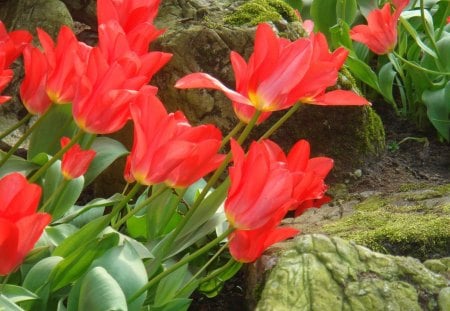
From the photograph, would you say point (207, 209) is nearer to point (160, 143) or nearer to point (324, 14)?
point (160, 143)

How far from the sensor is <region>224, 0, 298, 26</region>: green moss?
245 cm

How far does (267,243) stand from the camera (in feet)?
4.56

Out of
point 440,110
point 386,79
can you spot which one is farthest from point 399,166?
point 386,79

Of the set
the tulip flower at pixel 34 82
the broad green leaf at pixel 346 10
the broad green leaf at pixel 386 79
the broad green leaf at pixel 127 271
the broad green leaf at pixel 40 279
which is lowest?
the broad green leaf at pixel 386 79

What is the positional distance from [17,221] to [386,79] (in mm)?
1960

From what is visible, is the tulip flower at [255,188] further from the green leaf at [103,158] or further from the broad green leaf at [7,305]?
the green leaf at [103,158]

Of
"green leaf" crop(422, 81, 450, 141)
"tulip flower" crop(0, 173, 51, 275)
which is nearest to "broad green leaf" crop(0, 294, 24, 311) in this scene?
"tulip flower" crop(0, 173, 51, 275)

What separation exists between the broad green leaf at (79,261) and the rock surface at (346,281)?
11.1 inches

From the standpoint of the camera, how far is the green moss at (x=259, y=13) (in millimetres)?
2447

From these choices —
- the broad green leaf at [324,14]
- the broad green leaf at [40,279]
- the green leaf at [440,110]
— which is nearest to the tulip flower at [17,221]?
the broad green leaf at [40,279]

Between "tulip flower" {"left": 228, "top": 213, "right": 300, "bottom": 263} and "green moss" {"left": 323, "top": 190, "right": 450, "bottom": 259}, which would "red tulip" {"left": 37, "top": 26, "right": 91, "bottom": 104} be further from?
"green moss" {"left": 323, "top": 190, "right": 450, "bottom": 259}

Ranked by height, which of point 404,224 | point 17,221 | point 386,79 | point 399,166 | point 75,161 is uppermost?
point 17,221

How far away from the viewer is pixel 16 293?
4.31ft

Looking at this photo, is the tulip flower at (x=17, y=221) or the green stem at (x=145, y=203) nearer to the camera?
the tulip flower at (x=17, y=221)
